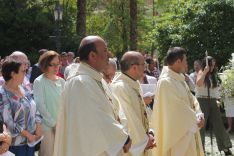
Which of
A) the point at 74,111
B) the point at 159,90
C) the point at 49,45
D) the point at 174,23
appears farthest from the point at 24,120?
the point at 49,45

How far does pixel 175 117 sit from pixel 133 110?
4.10 ft

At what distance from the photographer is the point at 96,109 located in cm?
470

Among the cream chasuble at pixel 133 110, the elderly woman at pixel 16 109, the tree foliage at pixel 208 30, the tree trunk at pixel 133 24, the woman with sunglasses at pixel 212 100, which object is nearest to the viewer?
the elderly woman at pixel 16 109

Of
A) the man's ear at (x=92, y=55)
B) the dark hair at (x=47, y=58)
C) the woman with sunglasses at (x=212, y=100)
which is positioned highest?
the man's ear at (x=92, y=55)

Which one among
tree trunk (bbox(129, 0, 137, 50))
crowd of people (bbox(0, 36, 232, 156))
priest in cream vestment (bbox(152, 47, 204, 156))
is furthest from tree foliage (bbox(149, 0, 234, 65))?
priest in cream vestment (bbox(152, 47, 204, 156))

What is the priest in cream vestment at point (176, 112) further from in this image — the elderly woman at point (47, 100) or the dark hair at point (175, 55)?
the elderly woman at point (47, 100)

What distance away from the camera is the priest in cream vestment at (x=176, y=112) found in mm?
6996

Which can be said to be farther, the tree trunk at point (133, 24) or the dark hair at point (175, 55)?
the tree trunk at point (133, 24)

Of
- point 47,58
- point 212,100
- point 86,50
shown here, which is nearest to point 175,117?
point 47,58

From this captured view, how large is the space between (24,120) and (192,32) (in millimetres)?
12304

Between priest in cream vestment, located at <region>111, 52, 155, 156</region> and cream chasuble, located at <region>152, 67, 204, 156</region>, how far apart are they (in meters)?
1.00

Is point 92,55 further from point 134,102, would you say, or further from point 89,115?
point 134,102

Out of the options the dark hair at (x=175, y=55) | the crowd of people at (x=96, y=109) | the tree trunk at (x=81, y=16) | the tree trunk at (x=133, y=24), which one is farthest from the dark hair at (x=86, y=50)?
the tree trunk at (x=81, y=16)

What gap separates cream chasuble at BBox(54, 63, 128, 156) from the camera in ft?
15.4
